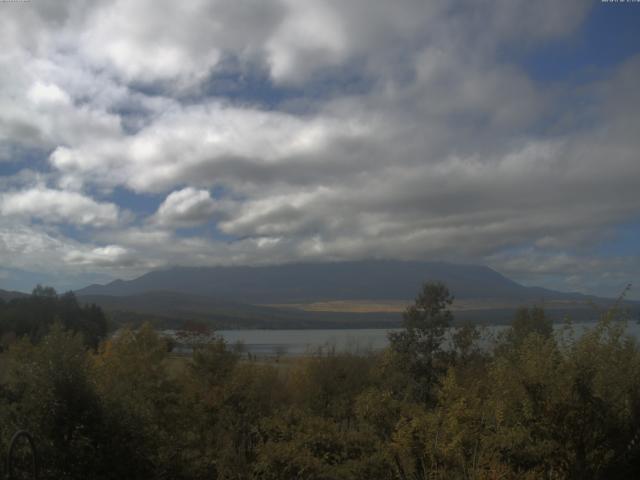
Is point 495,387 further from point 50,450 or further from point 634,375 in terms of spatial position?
point 50,450

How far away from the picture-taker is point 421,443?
37.2 ft

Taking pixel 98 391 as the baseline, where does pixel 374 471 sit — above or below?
below

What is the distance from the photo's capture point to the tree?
31.7 m

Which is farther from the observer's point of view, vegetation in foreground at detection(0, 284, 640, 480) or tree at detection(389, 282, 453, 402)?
tree at detection(389, 282, 453, 402)

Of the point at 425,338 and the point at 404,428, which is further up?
the point at 425,338

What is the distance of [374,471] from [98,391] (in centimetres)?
583

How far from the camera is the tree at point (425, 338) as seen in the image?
3169 centimetres

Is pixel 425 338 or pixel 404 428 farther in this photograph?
pixel 425 338

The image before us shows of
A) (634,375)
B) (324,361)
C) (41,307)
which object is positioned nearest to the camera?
(634,375)

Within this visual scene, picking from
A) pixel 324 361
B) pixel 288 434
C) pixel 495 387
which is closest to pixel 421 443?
pixel 495 387

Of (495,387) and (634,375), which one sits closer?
(495,387)

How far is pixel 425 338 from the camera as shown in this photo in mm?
33156

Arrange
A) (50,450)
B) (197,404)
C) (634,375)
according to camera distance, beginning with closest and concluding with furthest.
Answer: (50,450) < (634,375) < (197,404)

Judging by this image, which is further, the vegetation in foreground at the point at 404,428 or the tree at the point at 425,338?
the tree at the point at 425,338
